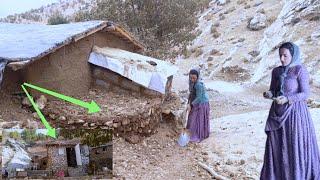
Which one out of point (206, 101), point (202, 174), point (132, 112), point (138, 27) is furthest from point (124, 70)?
point (138, 27)

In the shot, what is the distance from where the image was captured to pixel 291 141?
5270 millimetres

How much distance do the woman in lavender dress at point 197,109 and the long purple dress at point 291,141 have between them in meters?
2.53

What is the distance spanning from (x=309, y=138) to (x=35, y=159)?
290 cm


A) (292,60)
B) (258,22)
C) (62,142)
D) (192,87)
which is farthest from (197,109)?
(258,22)

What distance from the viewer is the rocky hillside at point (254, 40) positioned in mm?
15102

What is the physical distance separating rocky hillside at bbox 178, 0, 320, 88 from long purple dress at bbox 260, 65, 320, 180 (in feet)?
26.8

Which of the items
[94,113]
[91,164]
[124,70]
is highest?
[124,70]

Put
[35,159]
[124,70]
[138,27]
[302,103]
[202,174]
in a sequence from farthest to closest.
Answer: [138,27] → [124,70] → [202,174] → [302,103] → [35,159]

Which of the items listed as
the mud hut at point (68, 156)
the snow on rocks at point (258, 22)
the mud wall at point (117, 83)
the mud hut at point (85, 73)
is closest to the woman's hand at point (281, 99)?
the mud hut at point (68, 156)

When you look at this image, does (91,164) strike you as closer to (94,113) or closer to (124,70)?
(94,113)

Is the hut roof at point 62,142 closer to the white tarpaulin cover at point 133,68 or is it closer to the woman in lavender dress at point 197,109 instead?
the white tarpaulin cover at point 133,68

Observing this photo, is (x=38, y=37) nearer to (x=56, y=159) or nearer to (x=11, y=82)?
(x=11, y=82)

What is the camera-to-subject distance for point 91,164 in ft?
15.6

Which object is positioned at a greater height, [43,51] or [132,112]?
[43,51]
